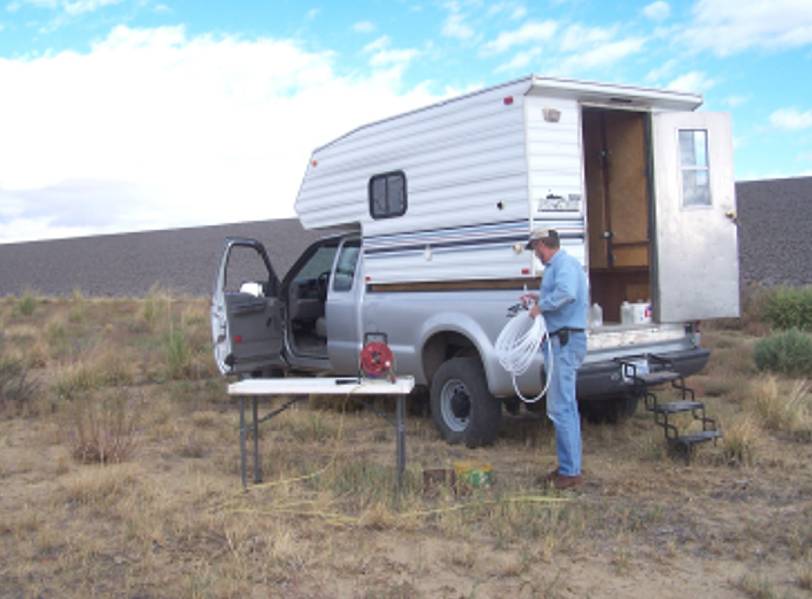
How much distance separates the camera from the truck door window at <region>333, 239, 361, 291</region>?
8.93 m

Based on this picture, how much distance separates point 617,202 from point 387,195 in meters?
2.26

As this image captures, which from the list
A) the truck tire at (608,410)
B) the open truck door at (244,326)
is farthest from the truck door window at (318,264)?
the truck tire at (608,410)

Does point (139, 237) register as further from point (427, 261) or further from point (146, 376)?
point (427, 261)

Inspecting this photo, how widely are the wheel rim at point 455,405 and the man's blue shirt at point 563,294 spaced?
1561 millimetres

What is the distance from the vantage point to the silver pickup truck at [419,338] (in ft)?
23.2

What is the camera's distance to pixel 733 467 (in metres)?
6.63

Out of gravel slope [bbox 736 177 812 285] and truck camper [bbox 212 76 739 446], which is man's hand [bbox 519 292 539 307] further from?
gravel slope [bbox 736 177 812 285]

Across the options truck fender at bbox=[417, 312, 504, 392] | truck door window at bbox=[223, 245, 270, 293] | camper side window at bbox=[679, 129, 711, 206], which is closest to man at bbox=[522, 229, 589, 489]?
truck fender at bbox=[417, 312, 504, 392]

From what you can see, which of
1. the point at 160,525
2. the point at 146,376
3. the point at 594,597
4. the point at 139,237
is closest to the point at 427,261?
the point at 160,525

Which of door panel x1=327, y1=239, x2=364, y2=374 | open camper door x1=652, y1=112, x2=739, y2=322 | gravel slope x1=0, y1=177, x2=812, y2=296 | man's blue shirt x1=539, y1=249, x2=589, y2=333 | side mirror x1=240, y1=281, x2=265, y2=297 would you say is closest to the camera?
man's blue shirt x1=539, y1=249, x2=589, y2=333

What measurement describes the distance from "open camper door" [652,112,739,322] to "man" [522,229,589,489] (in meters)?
1.69

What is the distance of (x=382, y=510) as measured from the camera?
5363mm

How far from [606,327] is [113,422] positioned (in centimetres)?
416

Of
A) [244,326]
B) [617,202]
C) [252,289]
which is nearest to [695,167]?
[617,202]
